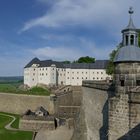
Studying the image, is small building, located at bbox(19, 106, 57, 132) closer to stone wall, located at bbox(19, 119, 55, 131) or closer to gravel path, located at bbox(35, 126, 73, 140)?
stone wall, located at bbox(19, 119, 55, 131)

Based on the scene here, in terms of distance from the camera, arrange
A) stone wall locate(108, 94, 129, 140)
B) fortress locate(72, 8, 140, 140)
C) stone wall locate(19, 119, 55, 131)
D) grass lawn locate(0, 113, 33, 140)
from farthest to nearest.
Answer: stone wall locate(19, 119, 55, 131) < grass lawn locate(0, 113, 33, 140) < stone wall locate(108, 94, 129, 140) < fortress locate(72, 8, 140, 140)

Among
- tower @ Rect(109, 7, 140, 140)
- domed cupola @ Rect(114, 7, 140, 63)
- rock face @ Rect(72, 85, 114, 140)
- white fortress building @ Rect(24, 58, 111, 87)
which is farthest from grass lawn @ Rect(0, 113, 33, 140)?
white fortress building @ Rect(24, 58, 111, 87)

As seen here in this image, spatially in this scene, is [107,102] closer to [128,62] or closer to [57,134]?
[128,62]

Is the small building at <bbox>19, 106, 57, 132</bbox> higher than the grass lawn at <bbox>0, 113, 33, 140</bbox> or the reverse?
higher

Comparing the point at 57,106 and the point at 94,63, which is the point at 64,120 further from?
the point at 94,63

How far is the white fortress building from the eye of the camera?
3442 inches

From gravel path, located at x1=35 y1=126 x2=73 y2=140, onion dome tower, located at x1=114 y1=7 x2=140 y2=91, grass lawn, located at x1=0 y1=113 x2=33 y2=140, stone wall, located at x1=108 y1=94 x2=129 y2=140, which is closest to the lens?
stone wall, located at x1=108 y1=94 x2=129 y2=140

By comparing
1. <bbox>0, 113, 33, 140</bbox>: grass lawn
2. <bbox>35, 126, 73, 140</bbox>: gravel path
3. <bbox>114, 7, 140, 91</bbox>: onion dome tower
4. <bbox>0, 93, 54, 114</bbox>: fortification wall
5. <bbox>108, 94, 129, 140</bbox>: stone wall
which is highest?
<bbox>114, 7, 140, 91</bbox>: onion dome tower

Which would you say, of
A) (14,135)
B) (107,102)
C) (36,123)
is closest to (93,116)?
(107,102)

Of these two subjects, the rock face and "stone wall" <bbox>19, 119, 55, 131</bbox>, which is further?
"stone wall" <bbox>19, 119, 55, 131</bbox>

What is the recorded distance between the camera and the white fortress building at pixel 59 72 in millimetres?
87438

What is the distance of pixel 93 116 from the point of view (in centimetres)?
2620

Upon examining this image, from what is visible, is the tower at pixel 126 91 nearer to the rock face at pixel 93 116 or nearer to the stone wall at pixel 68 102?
the rock face at pixel 93 116

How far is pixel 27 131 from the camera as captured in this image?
138 feet
